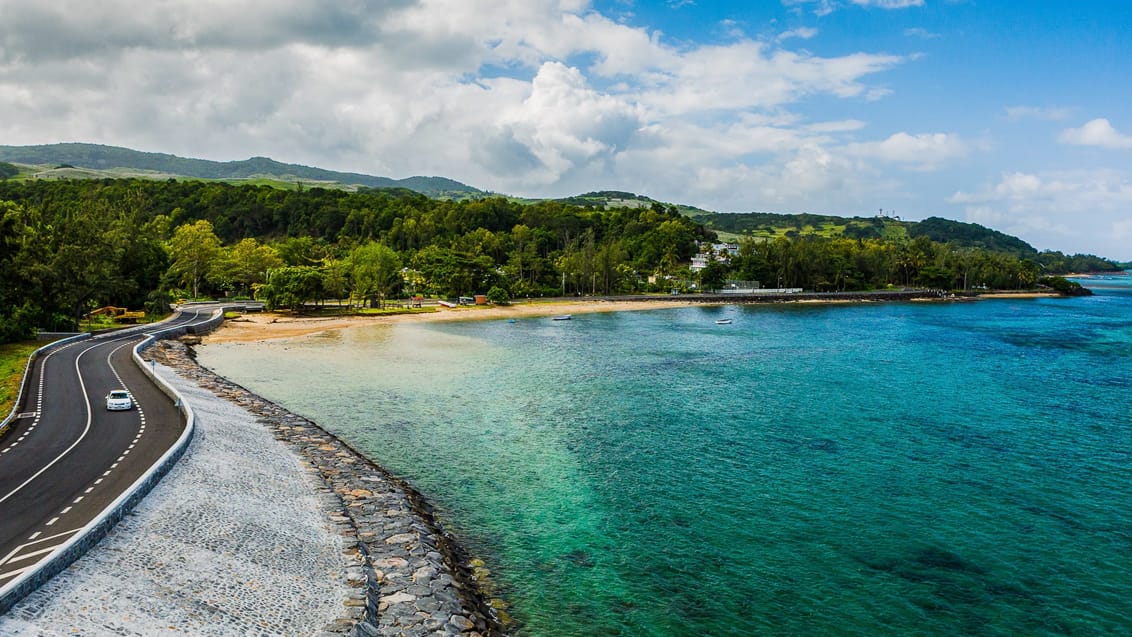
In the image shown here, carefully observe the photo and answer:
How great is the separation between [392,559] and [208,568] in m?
5.74

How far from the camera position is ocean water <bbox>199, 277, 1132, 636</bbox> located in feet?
69.8

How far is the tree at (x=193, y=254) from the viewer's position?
4651 inches

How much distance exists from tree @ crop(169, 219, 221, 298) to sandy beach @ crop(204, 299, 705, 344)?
70.0ft

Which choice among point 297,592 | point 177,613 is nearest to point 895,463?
point 297,592

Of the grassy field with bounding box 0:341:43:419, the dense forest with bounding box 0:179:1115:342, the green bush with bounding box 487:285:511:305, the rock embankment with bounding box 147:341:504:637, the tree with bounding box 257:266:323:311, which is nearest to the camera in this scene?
the rock embankment with bounding box 147:341:504:637

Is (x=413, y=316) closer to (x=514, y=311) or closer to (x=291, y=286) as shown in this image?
(x=291, y=286)

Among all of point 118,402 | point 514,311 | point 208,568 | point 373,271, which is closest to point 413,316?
point 373,271

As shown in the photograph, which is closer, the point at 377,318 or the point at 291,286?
the point at 291,286

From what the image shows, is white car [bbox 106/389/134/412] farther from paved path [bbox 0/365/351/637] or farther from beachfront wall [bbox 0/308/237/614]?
paved path [bbox 0/365/351/637]

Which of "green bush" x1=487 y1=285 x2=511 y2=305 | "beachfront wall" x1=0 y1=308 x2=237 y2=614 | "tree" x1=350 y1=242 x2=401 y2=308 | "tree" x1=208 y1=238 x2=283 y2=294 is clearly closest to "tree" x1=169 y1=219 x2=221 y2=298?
"tree" x1=208 y1=238 x2=283 y2=294

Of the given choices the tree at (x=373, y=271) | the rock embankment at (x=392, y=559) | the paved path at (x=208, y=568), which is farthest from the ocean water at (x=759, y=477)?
the tree at (x=373, y=271)

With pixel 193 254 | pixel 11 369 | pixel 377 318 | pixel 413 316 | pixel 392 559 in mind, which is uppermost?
pixel 193 254

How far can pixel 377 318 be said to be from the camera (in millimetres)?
107812

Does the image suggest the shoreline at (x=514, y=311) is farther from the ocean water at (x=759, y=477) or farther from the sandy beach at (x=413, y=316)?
the ocean water at (x=759, y=477)
